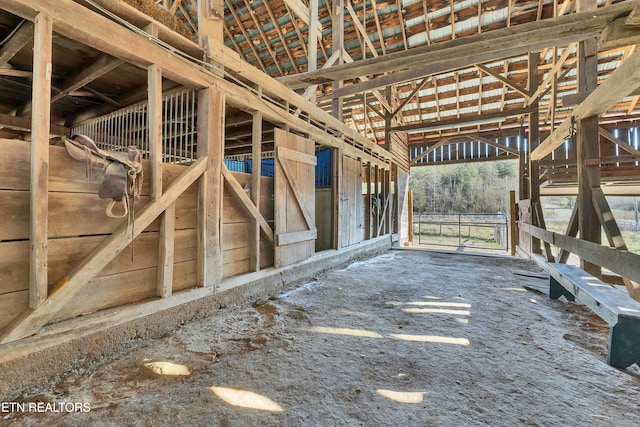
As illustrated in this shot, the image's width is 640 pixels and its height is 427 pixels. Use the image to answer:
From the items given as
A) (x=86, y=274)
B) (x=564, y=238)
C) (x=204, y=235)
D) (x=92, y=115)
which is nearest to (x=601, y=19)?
(x=564, y=238)

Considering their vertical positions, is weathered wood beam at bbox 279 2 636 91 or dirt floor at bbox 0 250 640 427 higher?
weathered wood beam at bbox 279 2 636 91

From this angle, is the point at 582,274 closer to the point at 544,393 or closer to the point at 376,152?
the point at 544,393

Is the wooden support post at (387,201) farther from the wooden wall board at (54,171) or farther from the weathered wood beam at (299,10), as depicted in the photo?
the wooden wall board at (54,171)

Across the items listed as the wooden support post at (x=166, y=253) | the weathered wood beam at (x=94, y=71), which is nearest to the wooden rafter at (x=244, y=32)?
the weathered wood beam at (x=94, y=71)

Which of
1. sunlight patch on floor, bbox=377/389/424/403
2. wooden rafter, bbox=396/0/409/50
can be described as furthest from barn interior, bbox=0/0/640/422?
wooden rafter, bbox=396/0/409/50

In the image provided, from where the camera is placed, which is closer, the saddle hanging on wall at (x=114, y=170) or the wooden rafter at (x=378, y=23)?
the saddle hanging on wall at (x=114, y=170)

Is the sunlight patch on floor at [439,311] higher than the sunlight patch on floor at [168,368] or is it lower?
lower

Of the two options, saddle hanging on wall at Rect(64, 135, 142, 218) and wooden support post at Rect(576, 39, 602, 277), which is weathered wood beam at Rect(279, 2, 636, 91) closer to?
wooden support post at Rect(576, 39, 602, 277)

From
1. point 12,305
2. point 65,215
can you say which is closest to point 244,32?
point 65,215

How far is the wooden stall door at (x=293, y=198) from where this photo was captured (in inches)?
140

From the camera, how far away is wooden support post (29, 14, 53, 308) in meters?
1.60

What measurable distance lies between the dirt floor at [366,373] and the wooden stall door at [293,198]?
0.94 m

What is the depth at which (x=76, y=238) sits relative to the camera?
1852 millimetres

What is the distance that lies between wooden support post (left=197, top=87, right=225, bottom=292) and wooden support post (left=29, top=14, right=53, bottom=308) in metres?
1.08
